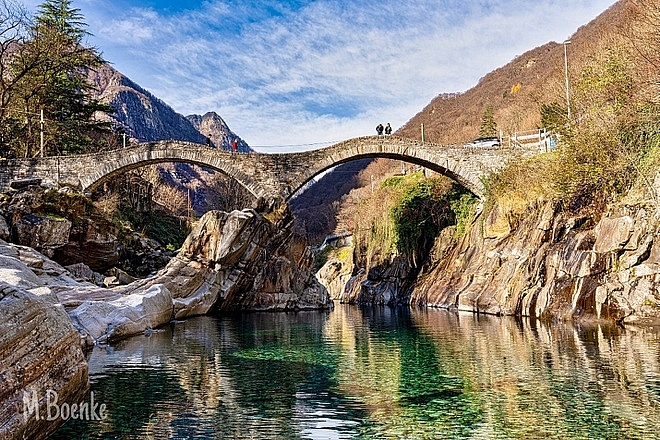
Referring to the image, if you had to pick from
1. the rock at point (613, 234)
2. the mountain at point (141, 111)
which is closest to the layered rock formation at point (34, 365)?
the rock at point (613, 234)

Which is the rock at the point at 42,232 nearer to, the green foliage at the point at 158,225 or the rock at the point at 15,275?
the rock at the point at 15,275

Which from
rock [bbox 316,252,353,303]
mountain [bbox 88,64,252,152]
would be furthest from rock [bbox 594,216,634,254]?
mountain [bbox 88,64,252,152]

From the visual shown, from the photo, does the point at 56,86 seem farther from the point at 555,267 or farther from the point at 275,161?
the point at 555,267

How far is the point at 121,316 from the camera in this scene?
14406 mm

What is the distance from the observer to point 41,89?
33938 millimetres

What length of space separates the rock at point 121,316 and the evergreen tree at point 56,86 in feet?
61.4

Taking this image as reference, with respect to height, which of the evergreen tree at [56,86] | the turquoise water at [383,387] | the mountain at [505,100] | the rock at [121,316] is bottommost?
the turquoise water at [383,387]

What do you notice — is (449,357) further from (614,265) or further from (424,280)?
(424,280)

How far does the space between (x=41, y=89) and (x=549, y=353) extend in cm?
3258

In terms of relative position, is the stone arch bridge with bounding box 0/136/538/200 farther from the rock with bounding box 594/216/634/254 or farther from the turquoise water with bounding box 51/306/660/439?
the turquoise water with bounding box 51/306/660/439

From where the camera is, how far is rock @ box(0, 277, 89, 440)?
5145 millimetres

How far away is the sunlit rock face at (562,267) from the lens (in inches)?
615

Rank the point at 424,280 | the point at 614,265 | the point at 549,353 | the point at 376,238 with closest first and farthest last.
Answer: the point at 549,353, the point at 614,265, the point at 424,280, the point at 376,238

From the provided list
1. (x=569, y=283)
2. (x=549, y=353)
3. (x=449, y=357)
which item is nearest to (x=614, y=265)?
(x=569, y=283)
